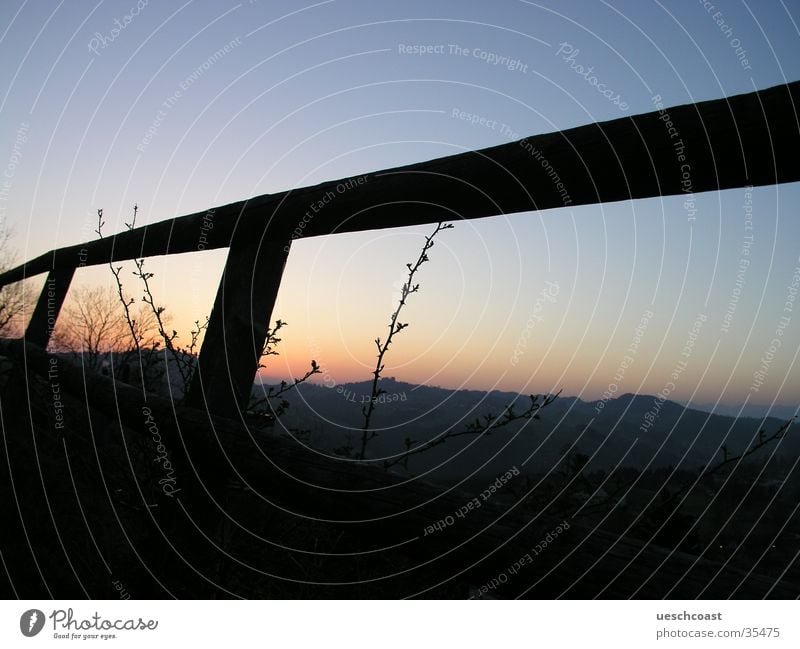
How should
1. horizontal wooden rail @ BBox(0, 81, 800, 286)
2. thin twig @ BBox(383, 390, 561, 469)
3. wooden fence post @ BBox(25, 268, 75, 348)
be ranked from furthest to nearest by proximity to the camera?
1. wooden fence post @ BBox(25, 268, 75, 348)
2. thin twig @ BBox(383, 390, 561, 469)
3. horizontal wooden rail @ BBox(0, 81, 800, 286)

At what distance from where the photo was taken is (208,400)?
201 cm

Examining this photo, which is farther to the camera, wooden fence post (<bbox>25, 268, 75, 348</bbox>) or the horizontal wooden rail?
wooden fence post (<bbox>25, 268, 75, 348</bbox>)

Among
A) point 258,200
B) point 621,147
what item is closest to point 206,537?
point 258,200

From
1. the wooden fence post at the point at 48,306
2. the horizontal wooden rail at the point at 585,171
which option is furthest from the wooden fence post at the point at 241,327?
the wooden fence post at the point at 48,306

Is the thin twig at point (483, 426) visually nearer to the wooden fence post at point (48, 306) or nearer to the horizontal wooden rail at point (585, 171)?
the horizontal wooden rail at point (585, 171)

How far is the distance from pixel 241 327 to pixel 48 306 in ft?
14.0

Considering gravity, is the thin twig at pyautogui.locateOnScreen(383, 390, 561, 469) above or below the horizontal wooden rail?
below

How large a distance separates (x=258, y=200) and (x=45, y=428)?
4420 millimetres

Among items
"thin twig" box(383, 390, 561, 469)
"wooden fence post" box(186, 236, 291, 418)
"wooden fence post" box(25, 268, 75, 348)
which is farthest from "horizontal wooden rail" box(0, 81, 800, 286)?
"wooden fence post" box(25, 268, 75, 348)

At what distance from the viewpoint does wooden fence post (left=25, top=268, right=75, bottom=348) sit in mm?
5027

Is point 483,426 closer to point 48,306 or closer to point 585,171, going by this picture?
point 585,171

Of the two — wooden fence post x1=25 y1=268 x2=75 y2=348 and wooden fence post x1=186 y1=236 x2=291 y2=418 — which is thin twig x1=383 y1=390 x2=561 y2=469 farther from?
wooden fence post x1=25 y1=268 x2=75 y2=348

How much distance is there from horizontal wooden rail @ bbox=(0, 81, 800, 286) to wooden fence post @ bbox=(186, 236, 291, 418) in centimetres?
23

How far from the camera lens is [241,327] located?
2.09 metres
